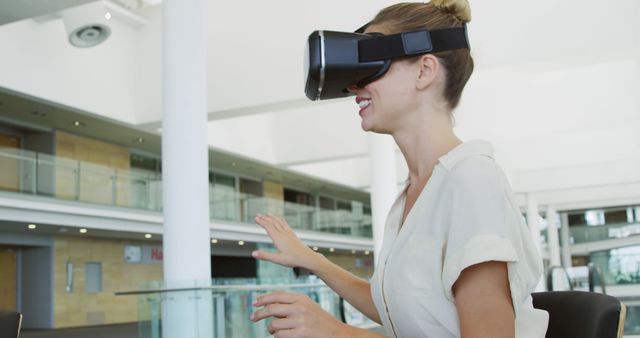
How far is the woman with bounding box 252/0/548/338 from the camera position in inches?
41.3

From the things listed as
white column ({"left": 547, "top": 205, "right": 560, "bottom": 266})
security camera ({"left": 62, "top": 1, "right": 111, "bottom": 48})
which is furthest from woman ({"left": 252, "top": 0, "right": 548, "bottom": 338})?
white column ({"left": 547, "top": 205, "right": 560, "bottom": 266})

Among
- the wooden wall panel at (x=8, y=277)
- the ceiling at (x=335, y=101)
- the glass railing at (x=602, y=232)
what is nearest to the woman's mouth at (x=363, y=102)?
the ceiling at (x=335, y=101)

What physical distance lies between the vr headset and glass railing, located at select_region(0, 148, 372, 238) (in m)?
13.7

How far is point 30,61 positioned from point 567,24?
953 cm

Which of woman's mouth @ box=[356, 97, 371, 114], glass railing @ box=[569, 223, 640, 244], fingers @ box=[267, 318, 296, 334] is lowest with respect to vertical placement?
fingers @ box=[267, 318, 296, 334]

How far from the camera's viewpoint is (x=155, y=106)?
47.6 ft

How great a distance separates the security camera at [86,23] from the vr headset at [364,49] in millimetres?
9619

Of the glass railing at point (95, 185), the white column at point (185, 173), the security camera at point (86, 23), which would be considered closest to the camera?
the white column at point (185, 173)

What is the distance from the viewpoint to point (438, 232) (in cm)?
117

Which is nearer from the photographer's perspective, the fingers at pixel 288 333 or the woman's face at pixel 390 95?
the fingers at pixel 288 333

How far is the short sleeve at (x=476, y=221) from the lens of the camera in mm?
1038

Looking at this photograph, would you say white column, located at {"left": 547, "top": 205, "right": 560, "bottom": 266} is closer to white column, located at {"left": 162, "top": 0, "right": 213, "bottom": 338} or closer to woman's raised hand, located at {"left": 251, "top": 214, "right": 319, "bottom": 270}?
white column, located at {"left": 162, "top": 0, "right": 213, "bottom": 338}

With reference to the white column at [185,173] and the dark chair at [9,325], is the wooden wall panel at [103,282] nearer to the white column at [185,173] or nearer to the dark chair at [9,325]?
the white column at [185,173]

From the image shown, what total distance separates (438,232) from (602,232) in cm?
3557
